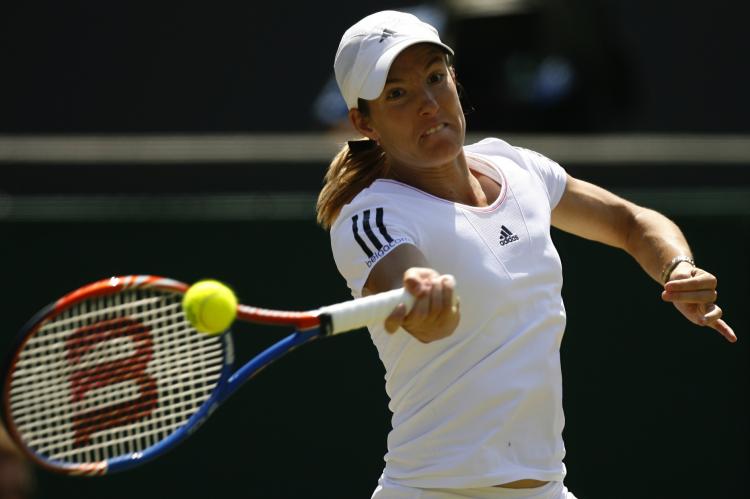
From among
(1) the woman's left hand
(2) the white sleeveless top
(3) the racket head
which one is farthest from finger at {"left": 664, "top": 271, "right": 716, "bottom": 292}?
(3) the racket head

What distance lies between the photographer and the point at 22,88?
8.07m

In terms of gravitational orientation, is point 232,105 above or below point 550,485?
above

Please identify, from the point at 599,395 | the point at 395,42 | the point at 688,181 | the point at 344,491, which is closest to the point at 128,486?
the point at 344,491

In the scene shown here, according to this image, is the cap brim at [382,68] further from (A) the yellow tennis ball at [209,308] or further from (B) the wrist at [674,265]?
(B) the wrist at [674,265]

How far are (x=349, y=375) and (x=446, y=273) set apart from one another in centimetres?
284

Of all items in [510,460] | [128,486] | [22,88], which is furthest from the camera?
[22,88]

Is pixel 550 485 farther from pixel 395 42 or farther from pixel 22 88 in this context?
pixel 22 88

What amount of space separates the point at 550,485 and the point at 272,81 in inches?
200

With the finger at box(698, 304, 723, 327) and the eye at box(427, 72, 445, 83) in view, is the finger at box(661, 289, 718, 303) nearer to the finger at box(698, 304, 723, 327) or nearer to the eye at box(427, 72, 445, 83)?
the finger at box(698, 304, 723, 327)

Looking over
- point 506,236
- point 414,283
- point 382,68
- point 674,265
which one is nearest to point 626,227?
point 674,265

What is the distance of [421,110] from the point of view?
11.5 ft

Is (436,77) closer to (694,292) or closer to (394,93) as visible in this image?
(394,93)

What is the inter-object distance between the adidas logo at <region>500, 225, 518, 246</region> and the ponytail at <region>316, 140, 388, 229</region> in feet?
1.07

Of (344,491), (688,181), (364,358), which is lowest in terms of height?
(344,491)
